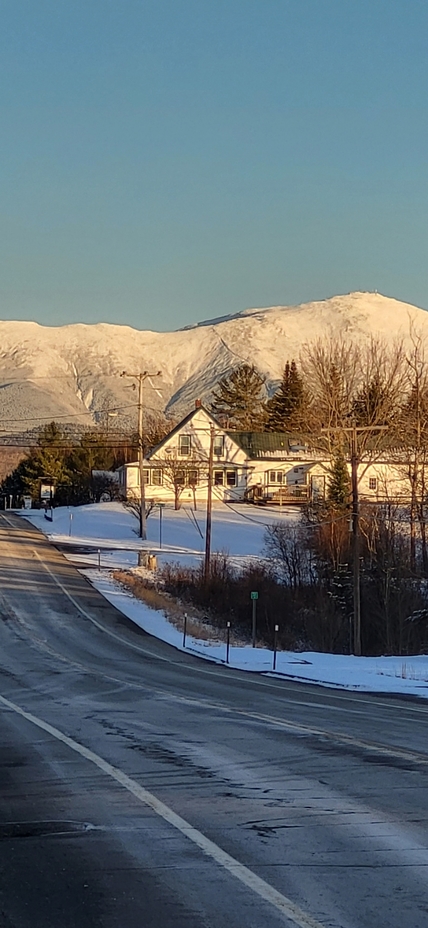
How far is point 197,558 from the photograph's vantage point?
215ft

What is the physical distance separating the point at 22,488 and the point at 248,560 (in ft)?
184

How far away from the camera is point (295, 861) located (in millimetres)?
6504

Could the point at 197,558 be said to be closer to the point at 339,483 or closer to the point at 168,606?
the point at 339,483

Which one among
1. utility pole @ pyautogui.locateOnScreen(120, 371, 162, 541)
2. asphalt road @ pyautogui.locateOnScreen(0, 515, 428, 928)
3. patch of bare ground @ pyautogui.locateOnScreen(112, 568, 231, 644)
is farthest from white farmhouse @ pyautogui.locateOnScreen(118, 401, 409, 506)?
asphalt road @ pyautogui.locateOnScreen(0, 515, 428, 928)

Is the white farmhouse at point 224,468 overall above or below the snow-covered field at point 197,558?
above

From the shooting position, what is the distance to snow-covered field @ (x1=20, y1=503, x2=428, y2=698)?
2362cm

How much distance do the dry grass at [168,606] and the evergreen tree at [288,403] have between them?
222 feet

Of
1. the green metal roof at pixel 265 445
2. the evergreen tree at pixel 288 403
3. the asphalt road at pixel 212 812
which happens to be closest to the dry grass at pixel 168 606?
the asphalt road at pixel 212 812

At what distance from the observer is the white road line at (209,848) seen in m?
5.55

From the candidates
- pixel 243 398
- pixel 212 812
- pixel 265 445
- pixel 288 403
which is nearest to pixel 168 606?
pixel 212 812

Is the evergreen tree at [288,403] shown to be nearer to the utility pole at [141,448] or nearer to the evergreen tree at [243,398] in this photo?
the evergreen tree at [243,398]

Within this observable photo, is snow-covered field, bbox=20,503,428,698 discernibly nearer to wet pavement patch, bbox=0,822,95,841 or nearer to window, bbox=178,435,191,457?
window, bbox=178,435,191,457

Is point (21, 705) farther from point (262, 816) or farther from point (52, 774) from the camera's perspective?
point (262, 816)

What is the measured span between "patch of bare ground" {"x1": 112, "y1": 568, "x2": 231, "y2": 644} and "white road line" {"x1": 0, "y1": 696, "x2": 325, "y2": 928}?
28757 mm
